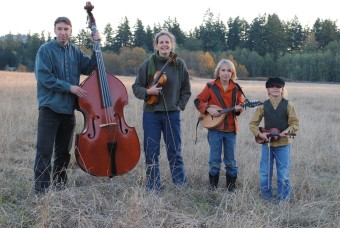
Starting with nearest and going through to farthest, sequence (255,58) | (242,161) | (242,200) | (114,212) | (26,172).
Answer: (114,212) → (242,200) → (26,172) → (242,161) → (255,58)

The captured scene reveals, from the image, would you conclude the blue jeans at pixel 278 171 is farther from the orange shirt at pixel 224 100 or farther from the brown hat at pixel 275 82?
the brown hat at pixel 275 82

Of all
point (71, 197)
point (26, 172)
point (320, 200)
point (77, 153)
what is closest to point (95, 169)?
point (77, 153)

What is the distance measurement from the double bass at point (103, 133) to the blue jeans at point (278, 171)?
1.45 metres

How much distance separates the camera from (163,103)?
174 inches

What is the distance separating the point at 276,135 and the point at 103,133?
185 cm

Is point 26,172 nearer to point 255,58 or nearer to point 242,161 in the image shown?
point 242,161

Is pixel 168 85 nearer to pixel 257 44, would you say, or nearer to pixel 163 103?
pixel 163 103

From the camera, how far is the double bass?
156 inches

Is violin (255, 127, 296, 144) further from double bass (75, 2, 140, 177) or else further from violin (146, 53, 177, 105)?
double bass (75, 2, 140, 177)

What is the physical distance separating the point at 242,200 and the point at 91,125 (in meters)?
1.68

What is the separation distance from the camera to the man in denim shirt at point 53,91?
3953 millimetres

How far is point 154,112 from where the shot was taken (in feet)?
14.6

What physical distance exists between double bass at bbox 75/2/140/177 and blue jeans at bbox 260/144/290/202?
57.3 inches

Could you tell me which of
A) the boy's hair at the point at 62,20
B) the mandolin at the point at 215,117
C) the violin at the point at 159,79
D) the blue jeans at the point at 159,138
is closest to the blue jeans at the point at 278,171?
the mandolin at the point at 215,117
